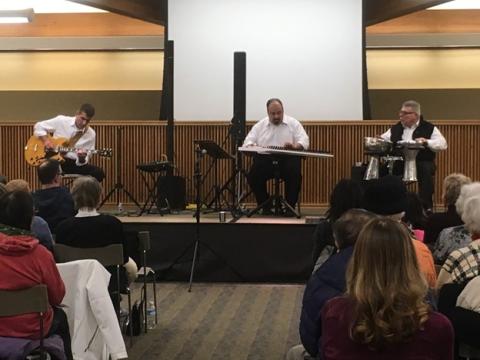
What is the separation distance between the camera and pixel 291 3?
9.41 metres

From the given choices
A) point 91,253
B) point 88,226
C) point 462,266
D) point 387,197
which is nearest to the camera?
point 462,266

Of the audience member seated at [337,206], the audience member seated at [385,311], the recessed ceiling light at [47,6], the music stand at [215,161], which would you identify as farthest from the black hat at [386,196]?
the recessed ceiling light at [47,6]

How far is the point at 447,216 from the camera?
464 centimetres

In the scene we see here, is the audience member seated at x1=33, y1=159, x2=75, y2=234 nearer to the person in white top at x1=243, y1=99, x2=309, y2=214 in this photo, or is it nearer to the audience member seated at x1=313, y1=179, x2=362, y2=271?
the audience member seated at x1=313, y1=179, x2=362, y2=271

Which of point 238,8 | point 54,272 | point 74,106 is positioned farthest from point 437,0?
point 54,272

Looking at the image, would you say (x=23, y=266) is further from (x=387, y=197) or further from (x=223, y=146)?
(x=223, y=146)

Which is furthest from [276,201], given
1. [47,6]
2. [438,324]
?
[438,324]

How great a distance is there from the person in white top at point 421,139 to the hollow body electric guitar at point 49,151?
11.1 feet

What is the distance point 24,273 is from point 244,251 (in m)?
3.97

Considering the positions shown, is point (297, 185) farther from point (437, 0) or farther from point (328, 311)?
point (328, 311)

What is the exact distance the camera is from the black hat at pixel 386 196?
3381 millimetres

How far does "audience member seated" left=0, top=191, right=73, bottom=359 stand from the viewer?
10.1 feet

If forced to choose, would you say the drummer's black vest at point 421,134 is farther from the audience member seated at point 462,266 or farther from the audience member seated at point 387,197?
the audience member seated at point 462,266

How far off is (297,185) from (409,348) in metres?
5.88
